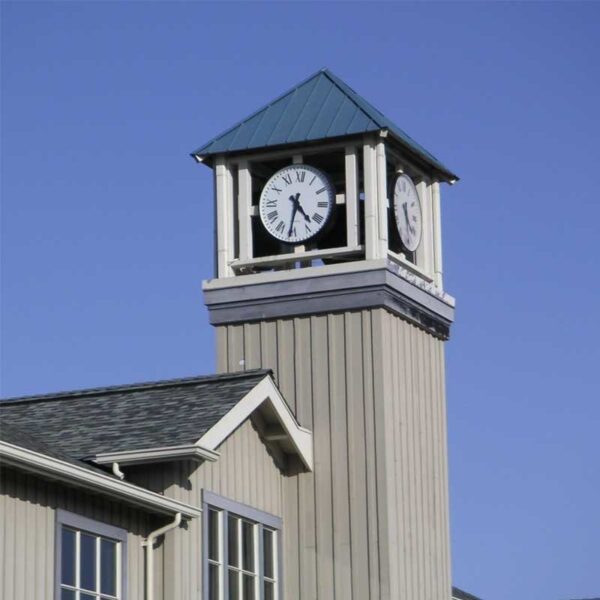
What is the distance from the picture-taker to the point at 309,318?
27.0m

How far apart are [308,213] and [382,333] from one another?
7.33ft

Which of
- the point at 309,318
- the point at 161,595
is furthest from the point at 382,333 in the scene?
the point at 161,595

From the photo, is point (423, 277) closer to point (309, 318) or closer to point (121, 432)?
point (309, 318)

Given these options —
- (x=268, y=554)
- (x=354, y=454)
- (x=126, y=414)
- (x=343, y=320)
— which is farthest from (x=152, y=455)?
(x=343, y=320)

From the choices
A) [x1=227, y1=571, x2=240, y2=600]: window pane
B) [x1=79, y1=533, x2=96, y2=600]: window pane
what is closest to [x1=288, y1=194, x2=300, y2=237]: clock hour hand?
[x1=227, y1=571, x2=240, y2=600]: window pane

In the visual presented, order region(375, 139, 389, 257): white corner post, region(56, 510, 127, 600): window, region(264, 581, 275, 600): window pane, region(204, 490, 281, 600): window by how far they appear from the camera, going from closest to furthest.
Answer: region(56, 510, 127, 600): window, region(204, 490, 281, 600): window, region(264, 581, 275, 600): window pane, region(375, 139, 389, 257): white corner post

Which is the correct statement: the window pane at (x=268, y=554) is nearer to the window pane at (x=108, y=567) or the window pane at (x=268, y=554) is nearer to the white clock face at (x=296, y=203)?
the window pane at (x=108, y=567)

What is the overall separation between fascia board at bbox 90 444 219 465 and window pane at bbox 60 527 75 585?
60.5 inches

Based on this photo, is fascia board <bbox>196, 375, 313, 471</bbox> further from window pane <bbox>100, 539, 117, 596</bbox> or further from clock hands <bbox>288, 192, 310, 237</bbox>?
clock hands <bbox>288, 192, 310, 237</bbox>

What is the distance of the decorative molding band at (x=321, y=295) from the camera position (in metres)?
26.7

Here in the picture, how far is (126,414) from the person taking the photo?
2470 centimetres

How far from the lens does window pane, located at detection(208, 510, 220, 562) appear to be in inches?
944

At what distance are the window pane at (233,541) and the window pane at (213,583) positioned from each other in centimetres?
41

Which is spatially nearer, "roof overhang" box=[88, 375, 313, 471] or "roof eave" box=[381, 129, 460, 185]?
"roof overhang" box=[88, 375, 313, 471]
